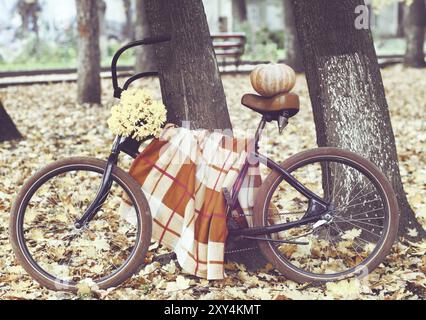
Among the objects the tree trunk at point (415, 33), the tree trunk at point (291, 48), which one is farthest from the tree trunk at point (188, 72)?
the tree trunk at point (415, 33)

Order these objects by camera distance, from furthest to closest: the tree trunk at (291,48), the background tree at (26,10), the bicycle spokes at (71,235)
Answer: the background tree at (26,10)
the tree trunk at (291,48)
the bicycle spokes at (71,235)

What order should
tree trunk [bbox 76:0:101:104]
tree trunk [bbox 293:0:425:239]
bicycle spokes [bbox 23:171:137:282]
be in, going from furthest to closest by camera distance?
tree trunk [bbox 76:0:101:104] < tree trunk [bbox 293:0:425:239] < bicycle spokes [bbox 23:171:137:282]

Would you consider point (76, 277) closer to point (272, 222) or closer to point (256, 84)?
point (272, 222)

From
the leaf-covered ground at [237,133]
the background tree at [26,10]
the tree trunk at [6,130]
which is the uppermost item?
the background tree at [26,10]

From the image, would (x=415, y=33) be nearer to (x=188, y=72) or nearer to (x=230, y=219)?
(x=188, y=72)

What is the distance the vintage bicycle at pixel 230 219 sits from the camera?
397cm

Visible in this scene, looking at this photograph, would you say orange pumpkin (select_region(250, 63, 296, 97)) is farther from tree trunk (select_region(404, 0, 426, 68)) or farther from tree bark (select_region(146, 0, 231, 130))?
tree trunk (select_region(404, 0, 426, 68))

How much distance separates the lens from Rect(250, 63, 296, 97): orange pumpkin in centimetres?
394

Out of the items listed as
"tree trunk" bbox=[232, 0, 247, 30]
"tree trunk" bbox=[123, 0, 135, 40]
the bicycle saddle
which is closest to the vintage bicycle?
the bicycle saddle

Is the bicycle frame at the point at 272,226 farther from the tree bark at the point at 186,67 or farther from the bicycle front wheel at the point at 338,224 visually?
the tree bark at the point at 186,67

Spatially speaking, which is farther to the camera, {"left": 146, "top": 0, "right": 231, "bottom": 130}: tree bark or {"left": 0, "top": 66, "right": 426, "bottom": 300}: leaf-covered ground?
{"left": 146, "top": 0, "right": 231, "bottom": 130}: tree bark

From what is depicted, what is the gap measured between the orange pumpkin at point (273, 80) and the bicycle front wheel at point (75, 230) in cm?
97

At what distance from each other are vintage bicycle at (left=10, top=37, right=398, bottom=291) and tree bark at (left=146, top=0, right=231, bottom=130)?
133 mm
